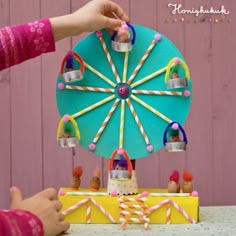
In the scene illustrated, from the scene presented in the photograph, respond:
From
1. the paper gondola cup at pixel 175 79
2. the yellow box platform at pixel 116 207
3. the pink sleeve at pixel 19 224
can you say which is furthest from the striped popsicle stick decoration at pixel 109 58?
the pink sleeve at pixel 19 224

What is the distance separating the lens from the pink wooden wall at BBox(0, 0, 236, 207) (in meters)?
1.65

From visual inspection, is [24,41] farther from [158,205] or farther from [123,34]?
[158,205]

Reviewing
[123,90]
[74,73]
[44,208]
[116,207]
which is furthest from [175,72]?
[44,208]

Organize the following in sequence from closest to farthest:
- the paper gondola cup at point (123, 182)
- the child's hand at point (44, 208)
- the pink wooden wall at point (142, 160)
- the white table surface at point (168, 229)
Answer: the child's hand at point (44, 208)
the white table surface at point (168, 229)
the paper gondola cup at point (123, 182)
the pink wooden wall at point (142, 160)

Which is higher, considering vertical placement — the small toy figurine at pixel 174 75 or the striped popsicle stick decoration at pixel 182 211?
the small toy figurine at pixel 174 75

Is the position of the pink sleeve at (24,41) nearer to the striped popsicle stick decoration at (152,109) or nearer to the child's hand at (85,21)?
the child's hand at (85,21)

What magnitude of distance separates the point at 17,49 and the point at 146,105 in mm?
326

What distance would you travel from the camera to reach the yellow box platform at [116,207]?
42.6 inches

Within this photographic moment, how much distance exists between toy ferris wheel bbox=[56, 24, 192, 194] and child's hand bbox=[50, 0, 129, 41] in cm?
4

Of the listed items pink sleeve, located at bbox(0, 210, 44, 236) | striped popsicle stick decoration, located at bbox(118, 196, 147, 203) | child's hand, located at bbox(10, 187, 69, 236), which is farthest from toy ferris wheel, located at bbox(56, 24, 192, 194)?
pink sleeve, located at bbox(0, 210, 44, 236)

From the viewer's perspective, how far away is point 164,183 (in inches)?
64.6

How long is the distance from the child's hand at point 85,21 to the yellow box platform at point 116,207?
1.20 feet

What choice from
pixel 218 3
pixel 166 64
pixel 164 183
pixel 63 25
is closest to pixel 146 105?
pixel 166 64

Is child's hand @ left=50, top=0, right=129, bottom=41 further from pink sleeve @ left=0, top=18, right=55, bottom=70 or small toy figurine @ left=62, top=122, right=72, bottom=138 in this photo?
small toy figurine @ left=62, top=122, right=72, bottom=138
